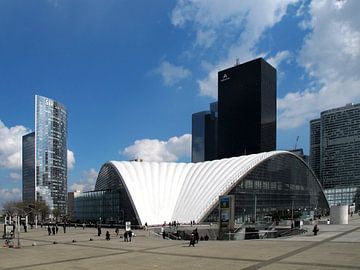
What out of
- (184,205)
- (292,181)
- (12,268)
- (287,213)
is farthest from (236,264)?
(292,181)

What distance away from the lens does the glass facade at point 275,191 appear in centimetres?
8962

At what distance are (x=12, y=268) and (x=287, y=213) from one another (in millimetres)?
83569

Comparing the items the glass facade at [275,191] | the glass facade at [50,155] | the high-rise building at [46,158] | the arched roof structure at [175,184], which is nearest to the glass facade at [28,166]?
the high-rise building at [46,158]

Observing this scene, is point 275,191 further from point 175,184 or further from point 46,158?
point 46,158

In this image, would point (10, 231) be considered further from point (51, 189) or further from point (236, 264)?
point (51, 189)

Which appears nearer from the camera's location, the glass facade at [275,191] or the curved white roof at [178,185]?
the curved white roof at [178,185]

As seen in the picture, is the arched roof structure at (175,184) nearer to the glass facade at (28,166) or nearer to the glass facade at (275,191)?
the glass facade at (275,191)

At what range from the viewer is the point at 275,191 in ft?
334

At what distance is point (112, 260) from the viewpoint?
1021 inches

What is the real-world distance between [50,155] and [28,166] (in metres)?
11.0

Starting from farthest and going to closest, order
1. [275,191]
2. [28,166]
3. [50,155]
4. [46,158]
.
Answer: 1. [28,166]
2. [50,155]
3. [46,158]
4. [275,191]

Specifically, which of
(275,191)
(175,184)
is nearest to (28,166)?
(175,184)

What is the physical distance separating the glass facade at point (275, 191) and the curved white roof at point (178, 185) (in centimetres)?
208

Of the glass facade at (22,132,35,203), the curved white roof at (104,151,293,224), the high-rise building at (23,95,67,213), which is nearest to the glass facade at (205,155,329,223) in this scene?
the curved white roof at (104,151,293,224)
